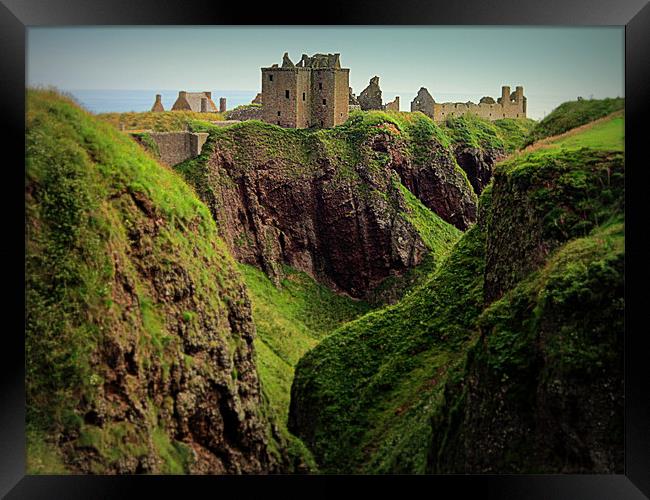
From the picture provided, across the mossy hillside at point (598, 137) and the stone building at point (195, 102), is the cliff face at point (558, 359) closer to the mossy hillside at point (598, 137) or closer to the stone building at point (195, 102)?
the mossy hillside at point (598, 137)

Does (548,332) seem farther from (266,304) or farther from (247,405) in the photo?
(266,304)

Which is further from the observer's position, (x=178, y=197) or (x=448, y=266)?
(x=448, y=266)

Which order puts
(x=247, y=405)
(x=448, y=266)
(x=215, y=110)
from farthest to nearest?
(x=215, y=110), (x=448, y=266), (x=247, y=405)

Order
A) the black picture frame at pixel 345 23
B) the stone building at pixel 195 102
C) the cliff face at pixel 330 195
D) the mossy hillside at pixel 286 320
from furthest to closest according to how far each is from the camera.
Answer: the cliff face at pixel 330 195, the stone building at pixel 195 102, the mossy hillside at pixel 286 320, the black picture frame at pixel 345 23

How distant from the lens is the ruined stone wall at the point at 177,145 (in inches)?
1118

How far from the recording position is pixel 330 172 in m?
37.0

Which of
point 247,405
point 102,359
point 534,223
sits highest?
point 534,223

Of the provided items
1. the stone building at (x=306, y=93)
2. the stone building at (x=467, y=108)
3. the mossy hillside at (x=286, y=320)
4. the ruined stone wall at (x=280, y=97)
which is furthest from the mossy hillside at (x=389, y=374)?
the stone building at (x=467, y=108)

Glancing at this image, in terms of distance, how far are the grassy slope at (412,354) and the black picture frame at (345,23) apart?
0.71m

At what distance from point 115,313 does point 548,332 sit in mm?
6734

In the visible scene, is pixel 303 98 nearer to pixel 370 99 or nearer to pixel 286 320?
pixel 370 99

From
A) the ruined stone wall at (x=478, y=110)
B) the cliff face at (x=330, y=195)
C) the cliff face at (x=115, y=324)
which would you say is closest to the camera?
the cliff face at (x=115, y=324)

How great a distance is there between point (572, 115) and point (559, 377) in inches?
260
